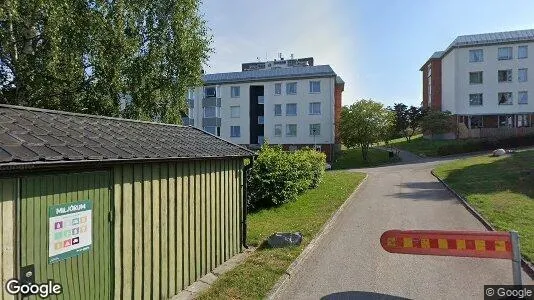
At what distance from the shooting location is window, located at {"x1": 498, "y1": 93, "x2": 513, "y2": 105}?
47.6 m

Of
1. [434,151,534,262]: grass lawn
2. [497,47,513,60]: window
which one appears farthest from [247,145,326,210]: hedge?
[497,47,513,60]: window

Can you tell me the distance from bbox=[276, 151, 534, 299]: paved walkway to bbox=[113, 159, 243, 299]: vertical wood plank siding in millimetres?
1915

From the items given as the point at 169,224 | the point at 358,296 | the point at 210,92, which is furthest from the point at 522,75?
the point at 169,224

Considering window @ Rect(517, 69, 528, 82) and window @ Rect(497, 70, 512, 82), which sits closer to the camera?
window @ Rect(517, 69, 528, 82)

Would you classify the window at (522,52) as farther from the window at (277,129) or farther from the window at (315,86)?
the window at (277,129)

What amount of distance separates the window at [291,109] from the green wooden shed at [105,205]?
38523mm

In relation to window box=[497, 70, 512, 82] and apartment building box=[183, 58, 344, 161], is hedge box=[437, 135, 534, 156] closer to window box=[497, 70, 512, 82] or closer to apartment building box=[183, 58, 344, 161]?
window box=[497, 70, 512, 82]

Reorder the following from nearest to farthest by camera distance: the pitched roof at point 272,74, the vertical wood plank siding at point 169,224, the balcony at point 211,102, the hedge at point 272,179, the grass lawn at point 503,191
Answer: the vertical wood plank siding at point 169,224, the grass lawn at point 503,191, the hedge at point 272,179, the pitched roof at point 272,74, the balcony at point 211,102

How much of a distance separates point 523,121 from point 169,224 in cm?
5312

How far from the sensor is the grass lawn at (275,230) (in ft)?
23.1

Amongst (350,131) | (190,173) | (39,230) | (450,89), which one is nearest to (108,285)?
(39,230)

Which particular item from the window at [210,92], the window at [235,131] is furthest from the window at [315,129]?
the window at [210,92]

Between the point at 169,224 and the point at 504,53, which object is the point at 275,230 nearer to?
the point at 169,224

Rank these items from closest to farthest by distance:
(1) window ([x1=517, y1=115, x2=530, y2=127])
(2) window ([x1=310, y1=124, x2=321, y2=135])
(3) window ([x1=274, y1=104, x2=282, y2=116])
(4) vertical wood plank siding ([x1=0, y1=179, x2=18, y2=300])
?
1. (4) vertical wood plank siding ([x1=0, y1=179, x2=18, y2=300])
2. (2) window ([x1=310, y1=124, x2=321, y2=135])
3. (1) window ([x1=517, y1=115, x2=530, y2=127])
4. (3) window ([x1=274, y1=104, x2=282, y2=116])
